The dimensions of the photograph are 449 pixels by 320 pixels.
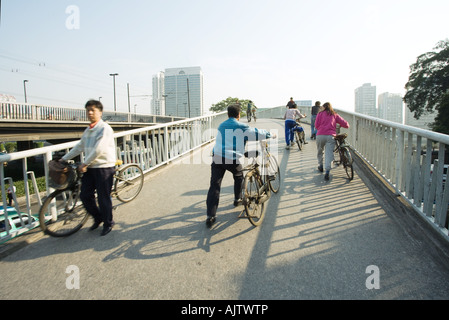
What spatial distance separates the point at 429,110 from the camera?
148ft

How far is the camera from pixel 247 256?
341 centimetres

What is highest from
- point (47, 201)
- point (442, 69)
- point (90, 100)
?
point (442, 69)

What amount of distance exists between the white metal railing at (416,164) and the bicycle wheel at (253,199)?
84.1 inches

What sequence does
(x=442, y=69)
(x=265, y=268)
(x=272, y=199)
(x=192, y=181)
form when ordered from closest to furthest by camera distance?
1. (x=265, y=268)
2. (x=272, y=199)
3. (x=192, y=181)
4. (x=442, y=69)

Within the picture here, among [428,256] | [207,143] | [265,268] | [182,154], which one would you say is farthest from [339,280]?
[207,143]

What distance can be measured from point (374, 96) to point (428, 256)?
106854 millimetres

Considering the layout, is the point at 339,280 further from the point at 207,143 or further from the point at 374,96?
the point at 374,96

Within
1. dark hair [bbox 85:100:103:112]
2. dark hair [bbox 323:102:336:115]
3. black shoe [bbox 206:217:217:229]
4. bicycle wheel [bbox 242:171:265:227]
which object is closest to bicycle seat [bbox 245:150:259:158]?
bicycle wheel [bbox 242:171:265:227]

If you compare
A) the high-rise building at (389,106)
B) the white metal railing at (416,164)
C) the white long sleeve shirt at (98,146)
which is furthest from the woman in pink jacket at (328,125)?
the high-rise building at (389,106)

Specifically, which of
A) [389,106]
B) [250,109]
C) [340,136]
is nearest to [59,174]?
[340,136]

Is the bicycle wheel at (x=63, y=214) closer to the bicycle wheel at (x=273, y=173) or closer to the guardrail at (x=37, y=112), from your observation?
the bicycle wheel at (x=273, y=173)

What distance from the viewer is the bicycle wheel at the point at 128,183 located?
5.30 meters

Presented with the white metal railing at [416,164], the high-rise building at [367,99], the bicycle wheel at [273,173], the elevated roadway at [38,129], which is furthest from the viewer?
the high-rise building at [367,99]

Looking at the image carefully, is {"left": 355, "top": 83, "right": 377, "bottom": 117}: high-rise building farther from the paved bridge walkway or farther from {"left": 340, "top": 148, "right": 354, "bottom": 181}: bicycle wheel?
the paved bridge walkway
